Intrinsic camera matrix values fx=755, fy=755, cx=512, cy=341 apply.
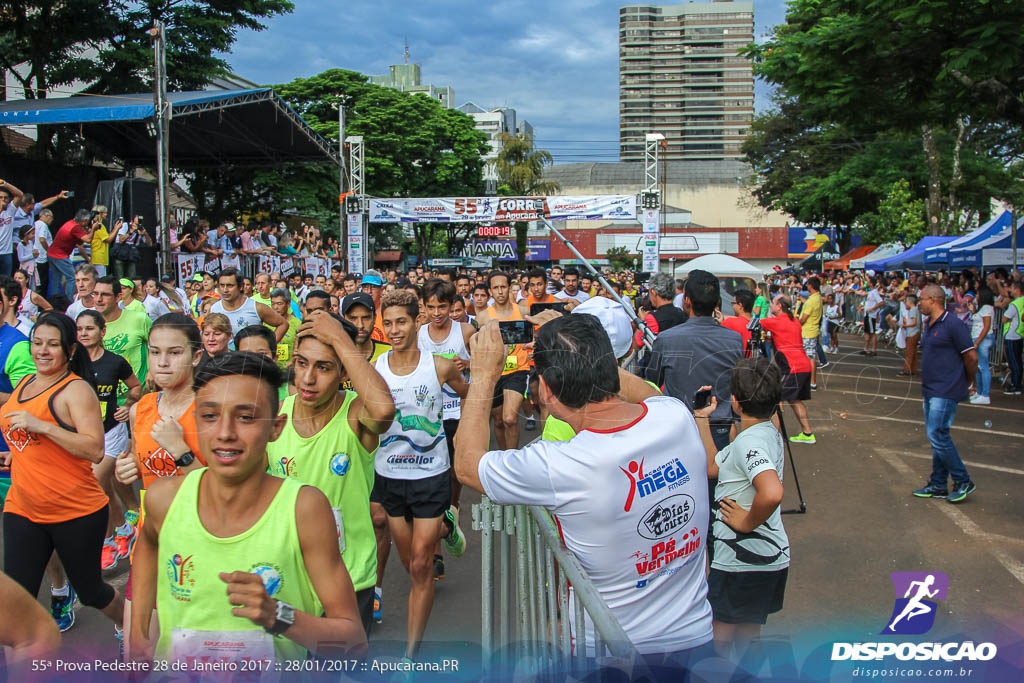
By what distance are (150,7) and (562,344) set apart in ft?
39.0

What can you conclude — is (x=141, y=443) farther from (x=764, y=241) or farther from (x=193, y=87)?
(x=764, y=241)

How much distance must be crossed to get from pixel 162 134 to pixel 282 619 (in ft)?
36.9

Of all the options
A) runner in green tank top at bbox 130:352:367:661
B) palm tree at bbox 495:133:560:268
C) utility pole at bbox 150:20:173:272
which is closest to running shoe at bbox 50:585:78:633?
runner in green tank top at bbox 130:352:367:661

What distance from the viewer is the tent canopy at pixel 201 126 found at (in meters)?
12.1

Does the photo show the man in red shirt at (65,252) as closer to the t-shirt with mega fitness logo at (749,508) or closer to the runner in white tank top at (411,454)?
the runner in white tank top at (411,454)

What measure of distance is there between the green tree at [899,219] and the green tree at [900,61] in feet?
51.0

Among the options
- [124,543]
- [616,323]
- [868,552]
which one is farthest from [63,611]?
[868,552]

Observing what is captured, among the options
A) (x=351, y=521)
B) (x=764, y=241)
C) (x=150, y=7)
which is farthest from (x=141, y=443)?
(x=764, y=241)

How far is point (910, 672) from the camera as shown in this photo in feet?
7.94

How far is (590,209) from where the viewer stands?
1917 centimetres

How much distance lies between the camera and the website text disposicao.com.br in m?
2.38

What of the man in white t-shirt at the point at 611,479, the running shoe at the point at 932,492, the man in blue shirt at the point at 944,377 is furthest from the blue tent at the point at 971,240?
the man in white t-shirt at the point at 611,479

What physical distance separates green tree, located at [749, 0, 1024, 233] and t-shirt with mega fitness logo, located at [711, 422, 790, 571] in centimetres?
618

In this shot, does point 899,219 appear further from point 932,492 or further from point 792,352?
point 932,492
